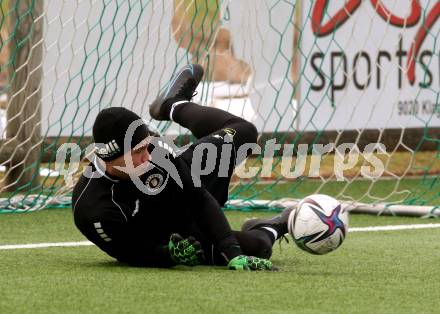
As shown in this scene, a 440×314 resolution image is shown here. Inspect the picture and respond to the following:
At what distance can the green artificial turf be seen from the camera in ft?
13.8

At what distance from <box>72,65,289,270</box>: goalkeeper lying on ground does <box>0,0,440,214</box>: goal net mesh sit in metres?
2.45

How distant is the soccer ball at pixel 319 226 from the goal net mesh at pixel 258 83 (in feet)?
7.76

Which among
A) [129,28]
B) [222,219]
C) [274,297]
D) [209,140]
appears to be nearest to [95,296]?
[274,297]

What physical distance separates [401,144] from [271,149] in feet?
3.66

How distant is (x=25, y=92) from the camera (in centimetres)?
792

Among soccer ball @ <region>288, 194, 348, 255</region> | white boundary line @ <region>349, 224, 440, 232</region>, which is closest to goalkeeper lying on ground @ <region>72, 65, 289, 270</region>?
soccer ball @ <region>288, 194, 348, 255</region>

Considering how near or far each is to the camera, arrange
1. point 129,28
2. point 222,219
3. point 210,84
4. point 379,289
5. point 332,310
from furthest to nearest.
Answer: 1. point 210,84
2. point 129,28
3. point 222,219
4. point 379,289
5. point 332,310

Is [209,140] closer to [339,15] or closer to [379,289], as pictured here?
[379,289]

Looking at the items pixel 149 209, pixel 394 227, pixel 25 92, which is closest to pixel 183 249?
pixel 149 209

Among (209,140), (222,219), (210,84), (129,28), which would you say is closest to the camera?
(222,219)

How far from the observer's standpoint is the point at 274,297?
4.38m

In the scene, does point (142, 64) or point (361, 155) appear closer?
point (142, 64)

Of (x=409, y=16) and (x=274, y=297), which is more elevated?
(x=409, y=16)

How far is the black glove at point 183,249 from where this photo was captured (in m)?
5.02
